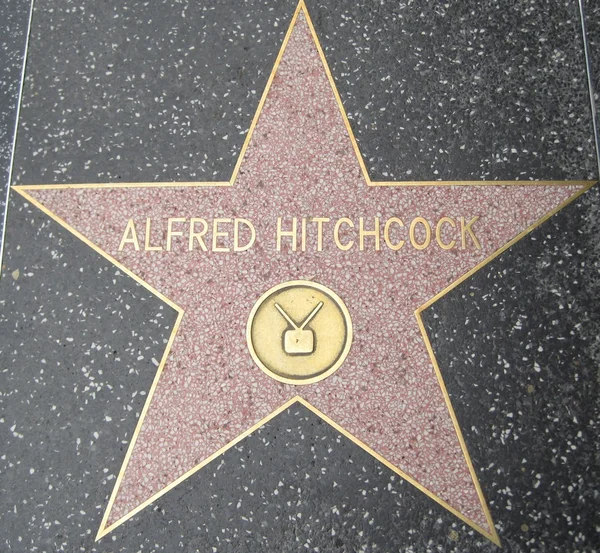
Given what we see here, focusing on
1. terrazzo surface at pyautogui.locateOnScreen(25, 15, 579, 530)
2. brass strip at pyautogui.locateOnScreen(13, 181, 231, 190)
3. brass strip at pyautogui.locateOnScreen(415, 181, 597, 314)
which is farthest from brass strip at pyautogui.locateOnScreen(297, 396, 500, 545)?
brass strip at pyautogui.locateOnScreen(13, 181, 231, 190)

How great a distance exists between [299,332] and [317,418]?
0.21 metres

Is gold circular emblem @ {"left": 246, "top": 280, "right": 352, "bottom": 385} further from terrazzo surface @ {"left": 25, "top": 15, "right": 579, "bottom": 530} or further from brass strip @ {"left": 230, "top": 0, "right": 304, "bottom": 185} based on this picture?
brass strip @ {"left": 230, "top": 0, "right": 304, "bottom": 185}

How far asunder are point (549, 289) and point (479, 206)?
0.87ft

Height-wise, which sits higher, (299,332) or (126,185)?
(126,185)

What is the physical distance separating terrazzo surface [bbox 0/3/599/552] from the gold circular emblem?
113 millimetres

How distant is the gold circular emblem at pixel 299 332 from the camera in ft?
4.09

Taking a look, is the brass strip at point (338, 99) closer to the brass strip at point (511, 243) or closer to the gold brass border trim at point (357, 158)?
the gold brass border trim at point (357, 158)

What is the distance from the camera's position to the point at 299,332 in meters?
1.25

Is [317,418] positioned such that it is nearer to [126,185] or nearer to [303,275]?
[303,275]

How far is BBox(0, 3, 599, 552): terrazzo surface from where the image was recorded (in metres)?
1.19

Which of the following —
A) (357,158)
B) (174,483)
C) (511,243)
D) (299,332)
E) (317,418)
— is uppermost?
(357,158)

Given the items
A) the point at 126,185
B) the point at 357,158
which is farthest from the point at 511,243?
the point at 126,185

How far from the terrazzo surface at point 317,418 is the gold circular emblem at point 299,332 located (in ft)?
0.37

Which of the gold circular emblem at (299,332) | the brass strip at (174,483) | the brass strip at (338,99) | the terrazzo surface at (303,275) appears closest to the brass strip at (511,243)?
the terrazzo surface at (303,275)
